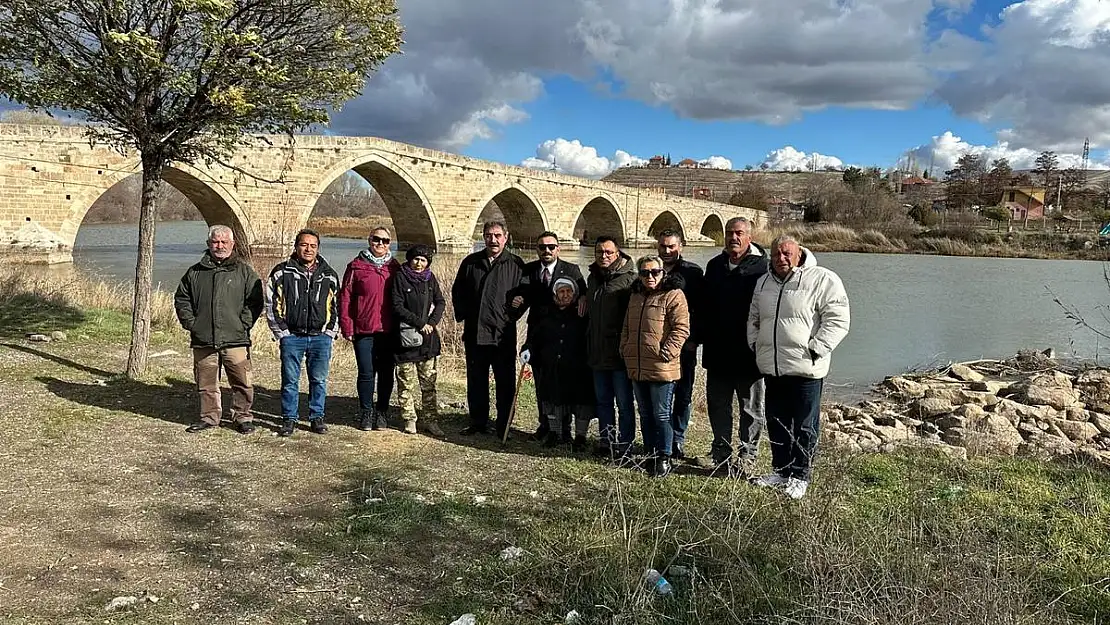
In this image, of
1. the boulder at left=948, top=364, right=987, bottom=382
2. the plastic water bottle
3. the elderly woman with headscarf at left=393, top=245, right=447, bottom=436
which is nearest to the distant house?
the boulder at left=948, top=364, right=987, bottom=382

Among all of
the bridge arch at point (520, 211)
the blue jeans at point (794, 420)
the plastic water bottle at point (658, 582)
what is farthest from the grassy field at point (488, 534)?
the bridge arch at point (520, 211)

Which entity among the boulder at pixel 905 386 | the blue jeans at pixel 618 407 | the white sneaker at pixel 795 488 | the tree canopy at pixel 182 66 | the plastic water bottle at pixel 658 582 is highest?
the tree canopy at pixel 182 66

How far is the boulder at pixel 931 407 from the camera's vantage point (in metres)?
7.00

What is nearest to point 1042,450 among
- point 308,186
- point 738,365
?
point 738,365

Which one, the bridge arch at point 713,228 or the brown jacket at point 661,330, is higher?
the bridge arch at point 713,228

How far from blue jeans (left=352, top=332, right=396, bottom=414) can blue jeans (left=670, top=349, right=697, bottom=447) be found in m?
1.81

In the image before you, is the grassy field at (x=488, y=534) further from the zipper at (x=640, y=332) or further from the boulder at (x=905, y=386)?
the boulder at (x=905, y=386)

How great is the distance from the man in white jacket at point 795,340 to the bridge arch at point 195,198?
16357 millimetres

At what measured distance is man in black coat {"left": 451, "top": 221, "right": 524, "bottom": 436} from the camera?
4.59m

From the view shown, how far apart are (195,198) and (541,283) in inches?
822

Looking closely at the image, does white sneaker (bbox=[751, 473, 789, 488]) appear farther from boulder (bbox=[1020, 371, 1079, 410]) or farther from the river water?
boulder (bbox=[1020, 371, 1079, 410])

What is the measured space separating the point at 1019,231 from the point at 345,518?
1956 inches

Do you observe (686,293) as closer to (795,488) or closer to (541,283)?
(541,283)

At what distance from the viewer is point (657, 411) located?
3996mm
